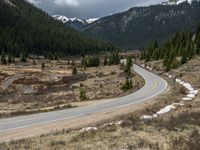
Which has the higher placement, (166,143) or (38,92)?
(166,143)

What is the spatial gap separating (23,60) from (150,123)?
401 feet

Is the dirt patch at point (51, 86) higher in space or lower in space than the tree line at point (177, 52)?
lower

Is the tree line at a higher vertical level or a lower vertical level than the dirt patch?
higher

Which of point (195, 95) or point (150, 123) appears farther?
point (195, 95)

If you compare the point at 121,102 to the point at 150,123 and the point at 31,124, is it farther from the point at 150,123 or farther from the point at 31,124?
the point at 150,123

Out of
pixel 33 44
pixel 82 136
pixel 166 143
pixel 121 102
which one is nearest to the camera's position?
pixel 166 143

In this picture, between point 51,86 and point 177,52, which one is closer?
point 51,86

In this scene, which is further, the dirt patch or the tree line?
the tree line

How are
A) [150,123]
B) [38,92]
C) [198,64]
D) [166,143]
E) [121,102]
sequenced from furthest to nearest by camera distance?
1. [198,64]
2. [38,92]
3. [121,102]
4. [150,123]
5. [166,143]

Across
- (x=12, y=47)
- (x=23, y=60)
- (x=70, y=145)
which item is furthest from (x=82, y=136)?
(x=12, y=47)

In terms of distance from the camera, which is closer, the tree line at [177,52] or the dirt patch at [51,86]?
the dirt patch at [51,86]

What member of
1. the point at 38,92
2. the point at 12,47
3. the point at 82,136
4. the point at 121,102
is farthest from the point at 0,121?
the point at 12,47

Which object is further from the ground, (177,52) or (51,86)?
(177,52)

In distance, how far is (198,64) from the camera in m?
78.0
